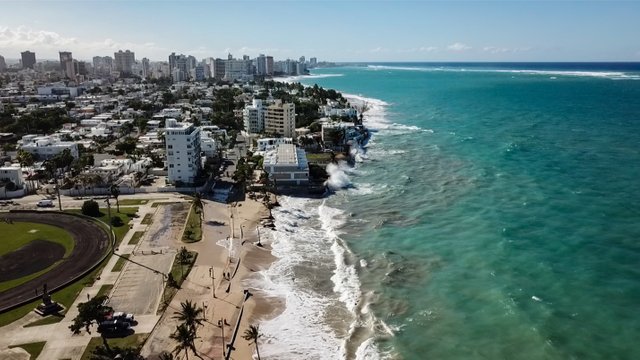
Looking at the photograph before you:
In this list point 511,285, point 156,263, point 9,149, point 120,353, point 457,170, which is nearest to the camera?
point 120,353

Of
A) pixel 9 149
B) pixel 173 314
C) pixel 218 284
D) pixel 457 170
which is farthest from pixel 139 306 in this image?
pixel 9 149

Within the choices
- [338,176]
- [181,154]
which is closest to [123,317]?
[181,154]

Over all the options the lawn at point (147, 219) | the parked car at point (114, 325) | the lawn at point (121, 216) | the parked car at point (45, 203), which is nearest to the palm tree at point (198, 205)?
the lawn at point (147, 219)

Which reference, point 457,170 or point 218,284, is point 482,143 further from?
point 218,284

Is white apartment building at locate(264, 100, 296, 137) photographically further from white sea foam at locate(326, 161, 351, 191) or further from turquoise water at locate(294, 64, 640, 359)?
white sea foam at locate(326, 161, 351, 191)

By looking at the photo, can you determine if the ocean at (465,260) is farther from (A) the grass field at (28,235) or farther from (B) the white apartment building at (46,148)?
(B) the white apartment building at (46,148)
